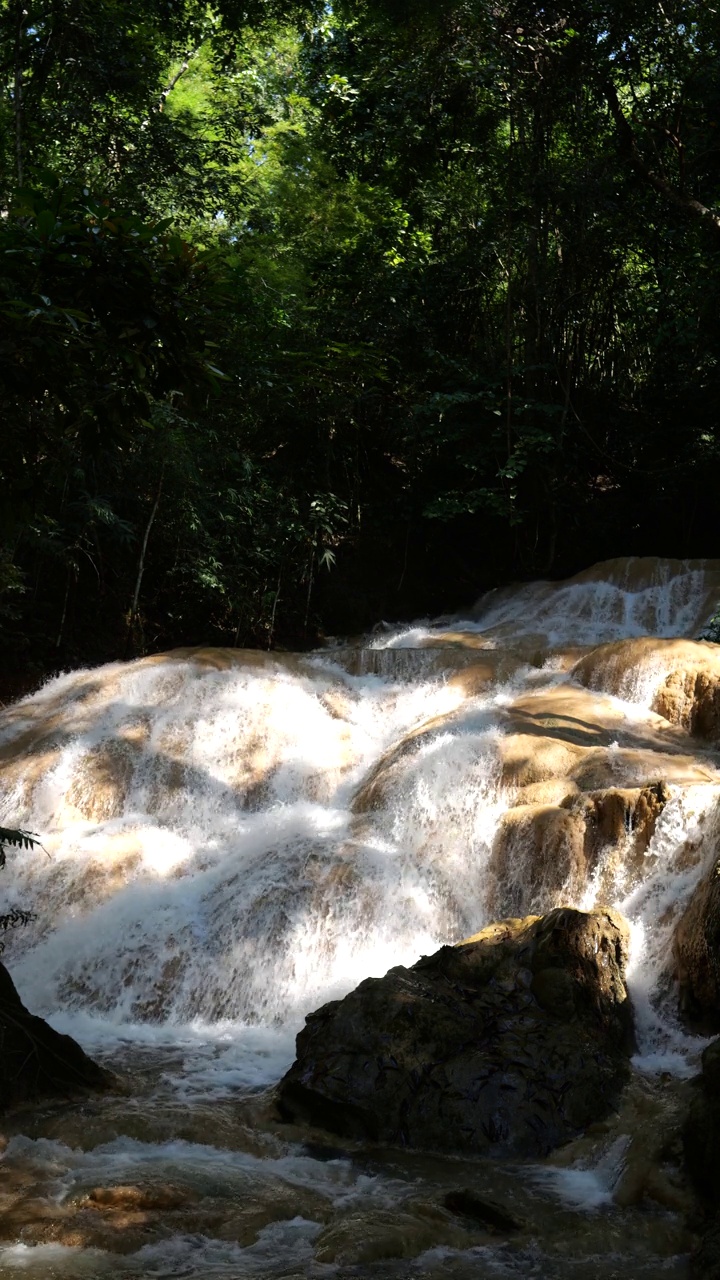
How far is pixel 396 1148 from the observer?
499cm

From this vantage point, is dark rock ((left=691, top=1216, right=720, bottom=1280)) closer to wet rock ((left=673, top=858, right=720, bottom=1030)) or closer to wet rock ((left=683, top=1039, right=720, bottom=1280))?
wet rock ((left=683, top=1039, right=720, bottom=1280))

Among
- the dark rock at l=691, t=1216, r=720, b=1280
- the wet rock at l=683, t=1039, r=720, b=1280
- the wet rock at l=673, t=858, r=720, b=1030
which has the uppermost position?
the wet rock at l=673, t=858, r=720, b=1030

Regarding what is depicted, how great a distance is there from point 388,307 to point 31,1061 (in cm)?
1254

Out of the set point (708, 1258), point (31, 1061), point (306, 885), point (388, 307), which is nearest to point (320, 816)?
point (306, 885)

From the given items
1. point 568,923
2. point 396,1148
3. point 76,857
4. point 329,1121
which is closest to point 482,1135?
point 396,1148

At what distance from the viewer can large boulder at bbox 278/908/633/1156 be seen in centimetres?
507

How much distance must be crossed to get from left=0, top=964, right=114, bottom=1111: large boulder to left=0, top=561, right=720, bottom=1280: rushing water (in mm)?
196

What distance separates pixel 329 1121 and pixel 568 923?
5.46ft

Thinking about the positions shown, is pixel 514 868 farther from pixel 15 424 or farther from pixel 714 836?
pixel 15 424

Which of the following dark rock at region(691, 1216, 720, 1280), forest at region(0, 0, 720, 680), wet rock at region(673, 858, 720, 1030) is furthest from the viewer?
forest at region(0, 0, 720, 680)

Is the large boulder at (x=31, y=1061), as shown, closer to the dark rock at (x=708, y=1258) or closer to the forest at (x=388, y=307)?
the dark rock at (x=708, y=1258)

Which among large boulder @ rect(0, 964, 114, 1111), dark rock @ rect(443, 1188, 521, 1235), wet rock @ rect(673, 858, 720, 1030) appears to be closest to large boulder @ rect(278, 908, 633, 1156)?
wet rock @ rect(673, 858, 720, 1030)

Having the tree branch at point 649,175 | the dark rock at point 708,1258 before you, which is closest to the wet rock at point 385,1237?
the dark rock at point 708,1258

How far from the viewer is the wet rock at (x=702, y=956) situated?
18.4ft
